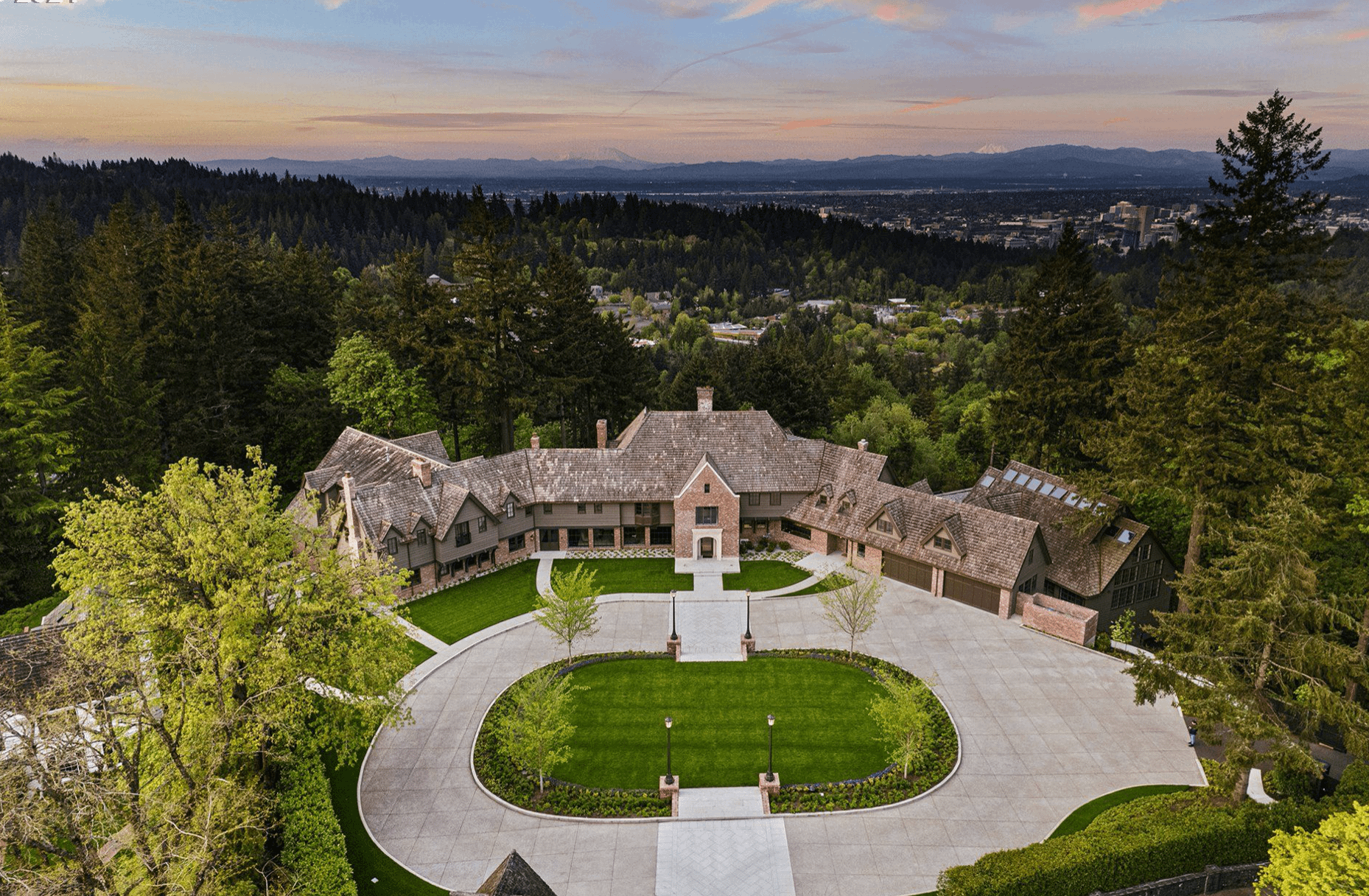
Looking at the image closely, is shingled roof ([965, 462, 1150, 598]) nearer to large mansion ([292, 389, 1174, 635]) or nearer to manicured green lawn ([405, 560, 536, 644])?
large mansion ([292, 389, 1174, 635])

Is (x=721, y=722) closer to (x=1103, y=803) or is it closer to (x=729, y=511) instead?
(x=1103, y=803)

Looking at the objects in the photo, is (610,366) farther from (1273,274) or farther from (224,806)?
(224,806)

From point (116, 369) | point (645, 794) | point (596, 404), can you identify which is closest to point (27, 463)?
point (116, 369)

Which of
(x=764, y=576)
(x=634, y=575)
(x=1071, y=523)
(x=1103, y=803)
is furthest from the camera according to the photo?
(x=634, y=575)

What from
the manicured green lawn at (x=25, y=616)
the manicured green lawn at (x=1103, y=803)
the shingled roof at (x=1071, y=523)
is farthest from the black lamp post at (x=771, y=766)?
the manicured green lawn at (x=25, y=616)

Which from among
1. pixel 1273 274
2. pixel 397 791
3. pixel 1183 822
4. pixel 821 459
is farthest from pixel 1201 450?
pixel 397 791

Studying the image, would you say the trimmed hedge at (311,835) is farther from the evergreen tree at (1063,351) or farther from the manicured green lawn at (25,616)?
the evergreen tree at (1063,351)
